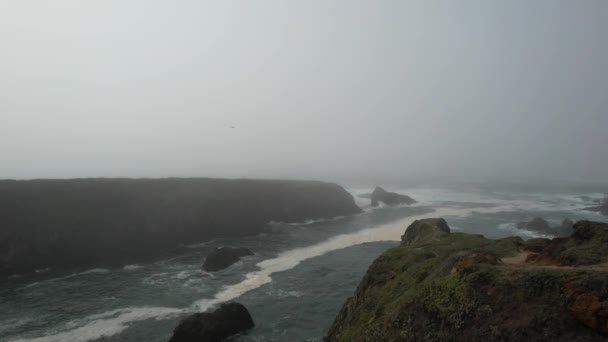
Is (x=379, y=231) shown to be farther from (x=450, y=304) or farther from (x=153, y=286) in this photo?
(x=450, y=304)

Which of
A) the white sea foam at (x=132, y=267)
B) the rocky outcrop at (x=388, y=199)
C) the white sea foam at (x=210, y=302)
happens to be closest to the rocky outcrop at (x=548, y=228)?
the white sea foam at (x=210, y=302)

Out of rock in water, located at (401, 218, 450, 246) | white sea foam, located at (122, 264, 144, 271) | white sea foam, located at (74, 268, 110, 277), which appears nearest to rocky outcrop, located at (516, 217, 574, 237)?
rock in water, located at (401, 218, 450, 246)

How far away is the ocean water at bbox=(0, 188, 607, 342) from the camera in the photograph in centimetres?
2319

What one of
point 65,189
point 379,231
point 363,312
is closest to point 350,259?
point 379,231

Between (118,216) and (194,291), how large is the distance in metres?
25.4

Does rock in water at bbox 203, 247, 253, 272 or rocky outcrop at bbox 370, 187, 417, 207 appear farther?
rocky outcrop at bbox 370, 187, 417, 207

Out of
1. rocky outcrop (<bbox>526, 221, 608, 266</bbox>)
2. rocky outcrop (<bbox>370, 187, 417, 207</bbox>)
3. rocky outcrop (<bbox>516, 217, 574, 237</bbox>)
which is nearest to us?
rocky outcrop (<bbox>526, 221, 608, 266</bbox>)

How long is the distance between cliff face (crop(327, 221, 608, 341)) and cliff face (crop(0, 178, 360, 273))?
3709cm

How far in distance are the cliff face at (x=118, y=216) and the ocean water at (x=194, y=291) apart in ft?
11.9

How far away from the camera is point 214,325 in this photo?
71.6 ft

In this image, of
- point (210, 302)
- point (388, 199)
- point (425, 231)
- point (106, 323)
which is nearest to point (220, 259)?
point (210, 302)

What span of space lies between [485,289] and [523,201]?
324 ft

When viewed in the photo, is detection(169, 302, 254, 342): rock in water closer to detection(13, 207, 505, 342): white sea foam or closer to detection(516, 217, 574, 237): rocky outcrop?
detection(13, 207, 505, 342): white sea foam

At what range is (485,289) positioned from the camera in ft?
38.8
